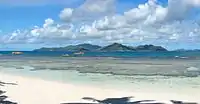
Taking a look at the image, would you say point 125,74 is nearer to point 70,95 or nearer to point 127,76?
point 127,76

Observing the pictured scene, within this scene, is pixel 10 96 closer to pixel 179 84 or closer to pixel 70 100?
pixel 70 100

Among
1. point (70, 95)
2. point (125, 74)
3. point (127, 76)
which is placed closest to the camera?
point (70, 95)

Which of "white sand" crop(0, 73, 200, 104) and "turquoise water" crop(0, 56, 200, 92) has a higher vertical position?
"turquoise water" crop(0, 56, 200, 92)

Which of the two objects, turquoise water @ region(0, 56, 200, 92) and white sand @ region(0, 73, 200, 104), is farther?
turquoise water @ region(0, 56, 200, 92)

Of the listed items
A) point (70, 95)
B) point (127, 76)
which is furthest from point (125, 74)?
point (70, 95)

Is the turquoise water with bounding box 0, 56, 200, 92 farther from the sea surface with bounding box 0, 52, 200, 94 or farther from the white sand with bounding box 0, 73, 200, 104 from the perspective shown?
the white sand with bounding box 0, 73, 200, 104

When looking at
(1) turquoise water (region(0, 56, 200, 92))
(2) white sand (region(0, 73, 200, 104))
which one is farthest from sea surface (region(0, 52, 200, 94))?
(2) white sand (region(0, 73, 200, 104))

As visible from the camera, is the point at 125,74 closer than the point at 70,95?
No

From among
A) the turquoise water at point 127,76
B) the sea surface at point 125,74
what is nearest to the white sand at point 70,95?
the sea surface at point 125,74

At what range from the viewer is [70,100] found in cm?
1903

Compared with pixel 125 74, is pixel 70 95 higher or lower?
lower

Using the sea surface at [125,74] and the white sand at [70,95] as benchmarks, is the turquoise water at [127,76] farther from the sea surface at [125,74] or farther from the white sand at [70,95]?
the white sand at [70,95]

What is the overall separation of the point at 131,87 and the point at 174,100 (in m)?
6.25

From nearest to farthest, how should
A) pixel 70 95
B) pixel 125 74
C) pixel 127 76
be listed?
pixel 70 95 → pixel 127 76 → pixel 125 74
